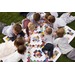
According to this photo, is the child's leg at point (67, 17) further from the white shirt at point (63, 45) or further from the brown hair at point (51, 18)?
the white shirt at point (63, 45)

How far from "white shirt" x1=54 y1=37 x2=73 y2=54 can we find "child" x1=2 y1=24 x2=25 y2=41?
0.74 m

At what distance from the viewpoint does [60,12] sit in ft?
30.9

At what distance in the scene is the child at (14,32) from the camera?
9172 millimetres

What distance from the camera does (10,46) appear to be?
9070mm

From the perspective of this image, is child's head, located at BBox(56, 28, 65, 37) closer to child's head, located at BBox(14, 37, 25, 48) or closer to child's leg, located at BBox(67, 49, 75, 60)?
child's leg, located at BBox(67, 49, 75, 60)

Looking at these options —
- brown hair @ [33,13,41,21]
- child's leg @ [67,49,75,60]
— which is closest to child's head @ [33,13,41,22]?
brown hair @ [33,13,41,21]

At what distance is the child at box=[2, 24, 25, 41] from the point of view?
917 cm

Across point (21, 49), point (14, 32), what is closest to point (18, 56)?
point (21, 49)

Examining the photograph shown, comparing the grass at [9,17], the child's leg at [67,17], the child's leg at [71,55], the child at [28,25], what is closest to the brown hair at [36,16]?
the child at [28,25]
